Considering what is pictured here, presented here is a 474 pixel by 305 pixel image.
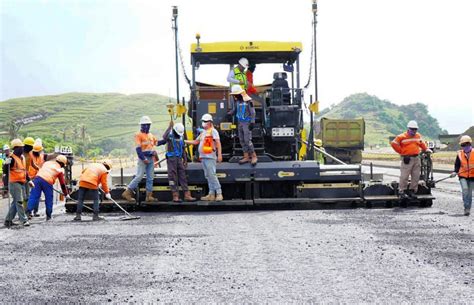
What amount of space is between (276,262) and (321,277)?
86cm

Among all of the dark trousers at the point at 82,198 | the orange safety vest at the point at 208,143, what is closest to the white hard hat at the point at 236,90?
the orange safety vest at the point at 208,143

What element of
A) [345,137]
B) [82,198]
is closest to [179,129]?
[82,198]

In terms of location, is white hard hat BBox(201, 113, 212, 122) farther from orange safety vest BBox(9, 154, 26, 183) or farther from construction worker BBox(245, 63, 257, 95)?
orange safety vest BBox(9, 154, 26, 183)

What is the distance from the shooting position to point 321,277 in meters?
6.27

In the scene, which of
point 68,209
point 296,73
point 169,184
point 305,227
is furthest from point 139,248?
point 296,73

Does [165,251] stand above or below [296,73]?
below

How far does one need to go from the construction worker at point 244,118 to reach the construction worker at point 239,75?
297 mm

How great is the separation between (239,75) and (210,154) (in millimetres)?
1764

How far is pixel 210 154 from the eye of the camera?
12.0 meters

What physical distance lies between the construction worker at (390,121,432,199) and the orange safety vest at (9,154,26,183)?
22.8ft

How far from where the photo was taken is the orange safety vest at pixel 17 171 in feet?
37.1

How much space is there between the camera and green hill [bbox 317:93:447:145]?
155625 millimetres

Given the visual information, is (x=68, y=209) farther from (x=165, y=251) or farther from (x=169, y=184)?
(x=165, y=251)

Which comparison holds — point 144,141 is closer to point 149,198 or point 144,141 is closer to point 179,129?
point 179,129
